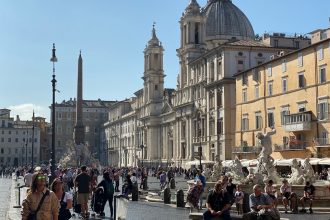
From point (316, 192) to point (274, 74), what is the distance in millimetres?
28025

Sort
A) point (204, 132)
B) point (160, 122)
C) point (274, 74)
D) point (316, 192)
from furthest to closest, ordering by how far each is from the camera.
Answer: point (160, 122) → point (204, 132) → point (274, 74) → point (316, 192)

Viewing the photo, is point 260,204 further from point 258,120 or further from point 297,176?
point 258,120

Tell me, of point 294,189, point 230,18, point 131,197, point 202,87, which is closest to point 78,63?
point 202,87

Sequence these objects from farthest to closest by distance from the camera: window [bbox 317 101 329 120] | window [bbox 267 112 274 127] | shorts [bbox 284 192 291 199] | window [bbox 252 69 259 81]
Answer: window [bbox 252 69 259 81], window [bbox 267 112 274 127], window [bbox 317 101 329 120], shorts [bbox 284 192 291 199]

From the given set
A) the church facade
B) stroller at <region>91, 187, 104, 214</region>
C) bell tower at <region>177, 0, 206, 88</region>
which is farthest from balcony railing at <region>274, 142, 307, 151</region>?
bell tower at <region>177, 0, 206, 88</region>

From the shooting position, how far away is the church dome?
78.2 meters

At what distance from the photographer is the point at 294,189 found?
69.0ft

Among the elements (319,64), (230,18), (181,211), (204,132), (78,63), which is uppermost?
(230,18)

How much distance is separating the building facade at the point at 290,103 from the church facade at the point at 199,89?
5411 mm

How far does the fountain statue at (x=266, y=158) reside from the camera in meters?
22.8

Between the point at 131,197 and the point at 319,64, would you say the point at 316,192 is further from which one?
the point at 319,64

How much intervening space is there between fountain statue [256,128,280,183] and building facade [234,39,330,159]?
58.3ft

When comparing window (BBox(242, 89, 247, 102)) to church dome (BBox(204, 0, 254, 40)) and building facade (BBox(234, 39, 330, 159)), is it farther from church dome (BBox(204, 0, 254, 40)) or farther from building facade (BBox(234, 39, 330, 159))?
church dome (BBox(204, 0, 254, 40))

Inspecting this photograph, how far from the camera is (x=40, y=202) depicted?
7.15m
